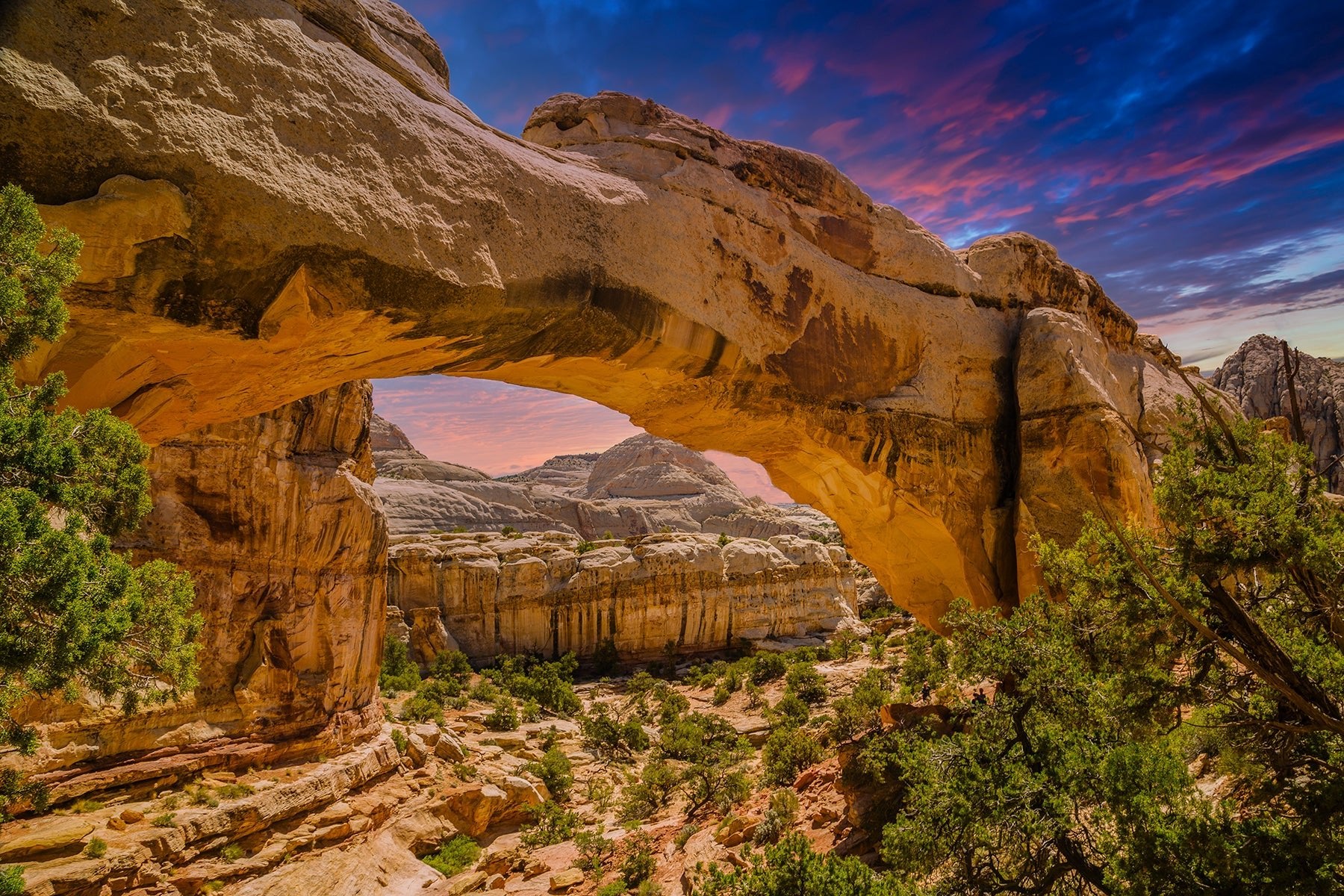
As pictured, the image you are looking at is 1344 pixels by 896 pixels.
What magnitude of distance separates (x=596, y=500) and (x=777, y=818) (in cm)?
6346

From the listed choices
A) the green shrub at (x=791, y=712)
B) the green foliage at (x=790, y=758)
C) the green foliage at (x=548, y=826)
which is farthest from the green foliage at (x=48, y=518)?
the green shrub at (x=791, y=712)

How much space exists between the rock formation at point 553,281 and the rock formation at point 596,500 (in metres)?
34.0

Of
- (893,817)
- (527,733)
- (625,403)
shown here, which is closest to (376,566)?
(527,733)

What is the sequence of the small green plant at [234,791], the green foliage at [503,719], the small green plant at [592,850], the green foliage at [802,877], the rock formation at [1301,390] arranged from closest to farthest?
1. the green foliage at [802,877]
2. the small green plant at [592,850]
3. the small green plant at [234,791]
4. the green foliage at [503,719]
5. the rock formation at [1301,390]

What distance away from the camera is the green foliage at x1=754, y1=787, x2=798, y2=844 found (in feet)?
39.4

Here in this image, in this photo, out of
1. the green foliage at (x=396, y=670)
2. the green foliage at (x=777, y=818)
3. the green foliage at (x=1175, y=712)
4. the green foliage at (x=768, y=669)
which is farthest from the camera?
the green foliage at (x=768, y=669)

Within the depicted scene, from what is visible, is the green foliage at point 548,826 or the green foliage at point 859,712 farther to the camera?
the green foliage at point 548,826

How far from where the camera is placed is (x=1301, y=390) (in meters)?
55.8

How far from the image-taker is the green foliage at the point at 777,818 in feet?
39.4

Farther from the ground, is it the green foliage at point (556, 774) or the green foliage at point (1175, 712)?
the green foliage at point (1175, 712)

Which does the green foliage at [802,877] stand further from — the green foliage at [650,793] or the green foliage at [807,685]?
the green foliage at [807,685]

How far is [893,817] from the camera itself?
1079 cm

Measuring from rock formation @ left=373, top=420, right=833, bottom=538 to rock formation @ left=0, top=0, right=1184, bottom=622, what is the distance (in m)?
34.0

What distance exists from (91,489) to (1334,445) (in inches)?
2880
